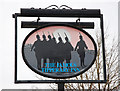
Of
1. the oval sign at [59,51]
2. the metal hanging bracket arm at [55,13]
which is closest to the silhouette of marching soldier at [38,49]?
the oval sign at [59,51]

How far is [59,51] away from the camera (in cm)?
109

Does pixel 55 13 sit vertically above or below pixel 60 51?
above

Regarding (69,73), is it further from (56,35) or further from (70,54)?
(56,35)

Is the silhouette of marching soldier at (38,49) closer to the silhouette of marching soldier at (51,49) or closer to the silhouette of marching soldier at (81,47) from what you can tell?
the silhouette of marching soldier at (51,49)

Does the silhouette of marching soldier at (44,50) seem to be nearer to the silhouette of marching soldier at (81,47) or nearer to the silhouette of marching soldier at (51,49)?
the silhouette of marching soldier at (51,49)

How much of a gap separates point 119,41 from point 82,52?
2541mm

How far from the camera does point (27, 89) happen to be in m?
3.65

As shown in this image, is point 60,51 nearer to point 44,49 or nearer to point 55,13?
point 44,49

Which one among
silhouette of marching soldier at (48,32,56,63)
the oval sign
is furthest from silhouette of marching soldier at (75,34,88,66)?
silhouette of marching soldier at (48,32,56,63)

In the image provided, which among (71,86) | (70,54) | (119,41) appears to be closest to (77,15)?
(70,54)

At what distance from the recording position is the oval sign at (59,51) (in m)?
1.07

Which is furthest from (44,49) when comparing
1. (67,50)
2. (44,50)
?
(67,50)

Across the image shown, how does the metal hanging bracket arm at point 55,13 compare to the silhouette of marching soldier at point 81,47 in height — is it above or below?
above

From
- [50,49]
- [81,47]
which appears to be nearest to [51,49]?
[50,49]
